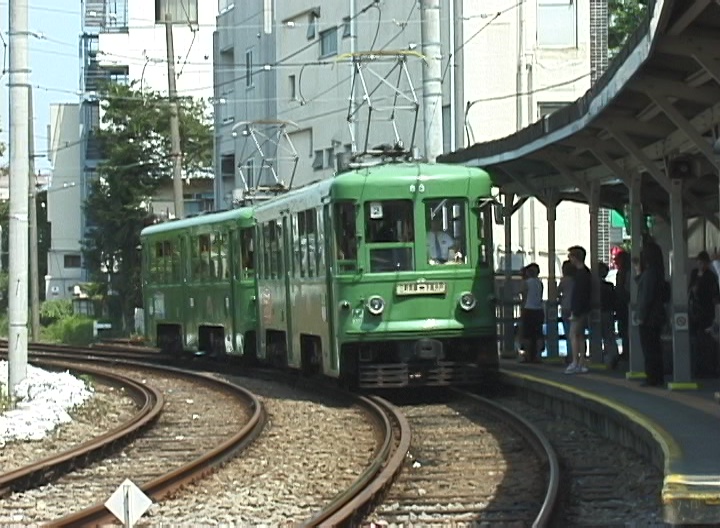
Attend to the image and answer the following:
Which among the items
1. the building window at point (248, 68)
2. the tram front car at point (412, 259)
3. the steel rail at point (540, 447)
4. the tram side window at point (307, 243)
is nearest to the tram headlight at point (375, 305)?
the tram front car at point (412, 259)

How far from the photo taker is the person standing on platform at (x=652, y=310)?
16.9 meters

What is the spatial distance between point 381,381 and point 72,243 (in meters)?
60.5

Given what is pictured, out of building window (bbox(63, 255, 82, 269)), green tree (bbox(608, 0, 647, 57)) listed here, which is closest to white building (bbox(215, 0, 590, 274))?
green tree (bbox(608, 0, 647, 57))

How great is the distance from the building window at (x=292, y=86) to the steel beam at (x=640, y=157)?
3037 centimetres

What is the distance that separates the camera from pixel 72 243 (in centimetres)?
7844

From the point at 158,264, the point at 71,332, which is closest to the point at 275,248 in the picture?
the point at 158,264

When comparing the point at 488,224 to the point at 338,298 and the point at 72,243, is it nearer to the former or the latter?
the point at 338,298

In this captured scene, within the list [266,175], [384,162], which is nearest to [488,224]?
[384,162]

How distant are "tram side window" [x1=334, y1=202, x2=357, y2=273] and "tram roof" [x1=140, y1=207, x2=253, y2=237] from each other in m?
5.40

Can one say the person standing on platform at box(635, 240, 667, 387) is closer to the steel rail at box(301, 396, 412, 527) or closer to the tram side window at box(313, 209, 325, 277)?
the steel rail at box(301, 396, 412, 527)

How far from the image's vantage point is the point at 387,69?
42938 millimetres

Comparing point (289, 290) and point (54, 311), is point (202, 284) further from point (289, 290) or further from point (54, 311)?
point (54, 311)

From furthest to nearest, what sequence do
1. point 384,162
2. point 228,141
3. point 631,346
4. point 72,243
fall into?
point 72,243, point 228,141, point 384,162, point 631,346

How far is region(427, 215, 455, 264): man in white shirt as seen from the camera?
19.1 meters
